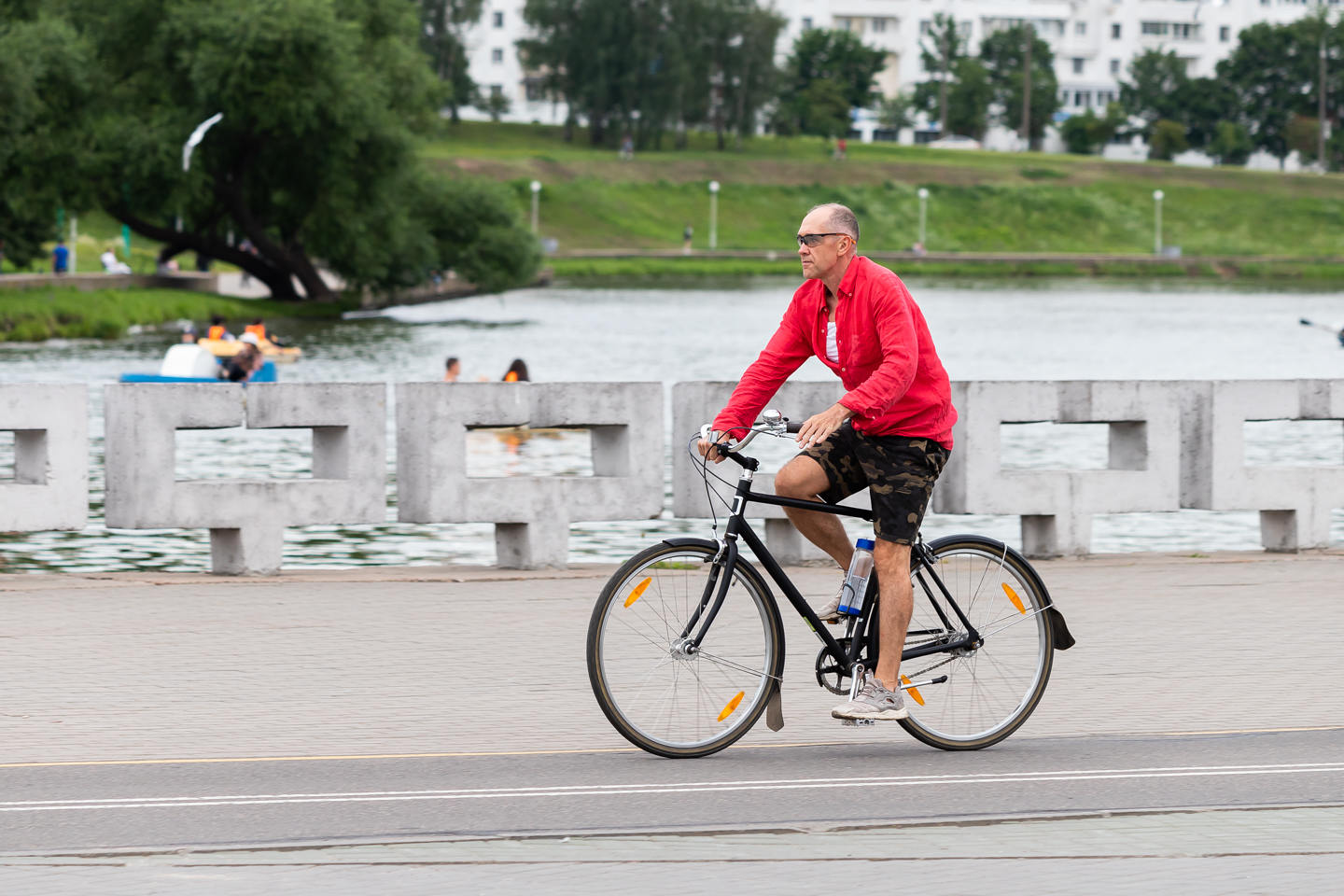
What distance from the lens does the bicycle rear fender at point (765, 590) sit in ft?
21.1

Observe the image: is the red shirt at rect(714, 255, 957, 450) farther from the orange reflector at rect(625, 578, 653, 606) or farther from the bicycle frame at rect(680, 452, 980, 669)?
the orange reflector at rect(625, 578, 653, 606)

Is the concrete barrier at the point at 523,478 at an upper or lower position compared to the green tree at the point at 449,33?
lower

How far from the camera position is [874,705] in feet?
21.7

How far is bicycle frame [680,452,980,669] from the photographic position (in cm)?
651

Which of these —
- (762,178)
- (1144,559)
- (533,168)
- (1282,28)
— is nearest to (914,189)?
(762,178)

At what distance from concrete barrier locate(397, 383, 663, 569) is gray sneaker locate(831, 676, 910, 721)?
435 cm

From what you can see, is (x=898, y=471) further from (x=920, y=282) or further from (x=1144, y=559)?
(x=920, y=282)

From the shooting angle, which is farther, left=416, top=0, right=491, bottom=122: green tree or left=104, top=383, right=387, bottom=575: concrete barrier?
left=416, top=0, right=491, bottom=122: green tree

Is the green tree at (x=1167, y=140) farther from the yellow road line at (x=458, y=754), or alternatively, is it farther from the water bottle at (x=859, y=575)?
the water bottle at (x=859, y=575)

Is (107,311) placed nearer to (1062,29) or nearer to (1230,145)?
(1230,145)

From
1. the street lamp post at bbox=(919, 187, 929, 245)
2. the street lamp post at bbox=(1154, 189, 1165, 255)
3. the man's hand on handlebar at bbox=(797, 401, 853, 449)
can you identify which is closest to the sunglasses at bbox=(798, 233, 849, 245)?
the man's hand on handlebar at bbox=(797, 401, 853, 449)

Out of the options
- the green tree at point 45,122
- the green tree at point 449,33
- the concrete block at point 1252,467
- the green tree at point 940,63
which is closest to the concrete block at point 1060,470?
the concrete block at point 1252,467

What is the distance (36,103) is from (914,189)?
80.9 metres

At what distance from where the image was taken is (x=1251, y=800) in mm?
5922
